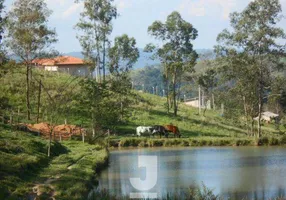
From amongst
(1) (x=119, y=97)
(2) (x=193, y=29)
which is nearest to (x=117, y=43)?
(2) (x=193, y=29)

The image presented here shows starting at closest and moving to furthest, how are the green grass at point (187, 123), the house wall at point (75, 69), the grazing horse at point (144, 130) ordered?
the grazing horse at point (144, 130), the green grass at point (187, 123), the house wall at point (75, 69)

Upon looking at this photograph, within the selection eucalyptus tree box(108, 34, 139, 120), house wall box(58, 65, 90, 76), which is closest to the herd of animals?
eucalyptus tree box(108, 34, 139, 120)

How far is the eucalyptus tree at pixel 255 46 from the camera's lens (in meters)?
54.5

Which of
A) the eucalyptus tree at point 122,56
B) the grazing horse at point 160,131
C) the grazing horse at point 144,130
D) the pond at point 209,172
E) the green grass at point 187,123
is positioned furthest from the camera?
the eucalyptus tree at point 122,56

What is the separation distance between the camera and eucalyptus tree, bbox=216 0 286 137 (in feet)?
179

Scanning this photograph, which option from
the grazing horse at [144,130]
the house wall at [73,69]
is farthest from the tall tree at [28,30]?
the house wall at [73,69]

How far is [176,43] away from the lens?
73.1 metres

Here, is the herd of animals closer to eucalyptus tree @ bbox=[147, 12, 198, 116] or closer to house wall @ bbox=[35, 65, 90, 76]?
eucalyptus tree @ bbox=[147, 12, 198, 116]

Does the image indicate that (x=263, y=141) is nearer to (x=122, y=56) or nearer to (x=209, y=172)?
(x=209, y=172)

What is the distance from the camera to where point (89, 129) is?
167 ft

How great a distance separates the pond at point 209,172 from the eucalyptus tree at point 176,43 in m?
29.1

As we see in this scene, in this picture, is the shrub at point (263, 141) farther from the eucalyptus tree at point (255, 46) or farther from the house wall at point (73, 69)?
the house wall at point (73, 69)

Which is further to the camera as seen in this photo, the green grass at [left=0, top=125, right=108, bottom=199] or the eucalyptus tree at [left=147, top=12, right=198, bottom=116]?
the eucalyptus tree at [left=147, top=12, right=198, bottom=116]

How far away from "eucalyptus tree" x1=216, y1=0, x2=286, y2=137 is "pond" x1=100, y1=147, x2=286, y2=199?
542 inches
